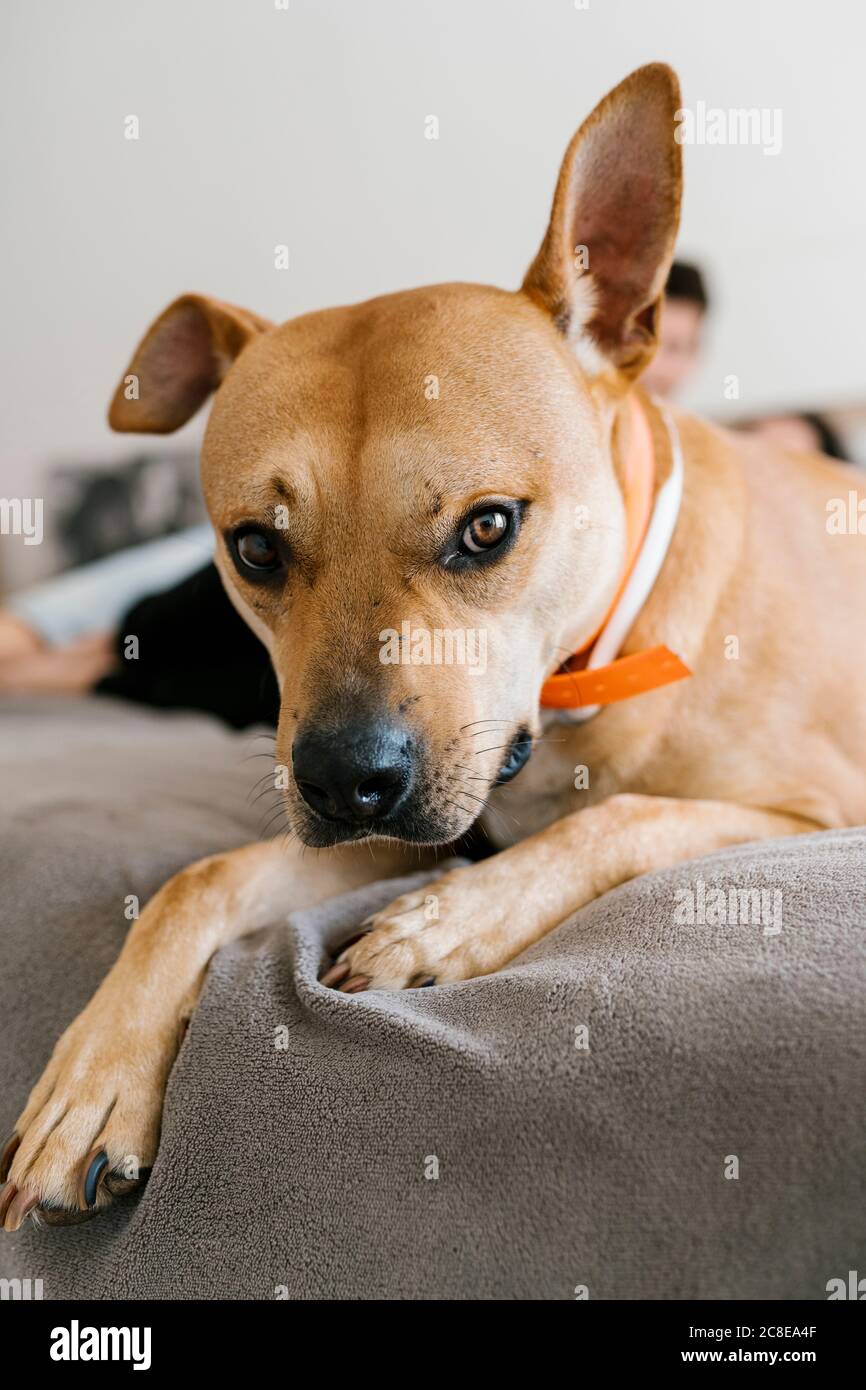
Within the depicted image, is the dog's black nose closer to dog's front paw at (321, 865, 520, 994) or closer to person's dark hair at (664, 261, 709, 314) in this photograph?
dog's front paw at (321, 865, 520, 994)

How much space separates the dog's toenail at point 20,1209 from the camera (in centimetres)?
115

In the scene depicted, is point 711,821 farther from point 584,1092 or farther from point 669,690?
point 584,1092

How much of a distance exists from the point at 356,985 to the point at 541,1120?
1.08 ft

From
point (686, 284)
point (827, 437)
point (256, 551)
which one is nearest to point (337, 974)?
point (256, 551)

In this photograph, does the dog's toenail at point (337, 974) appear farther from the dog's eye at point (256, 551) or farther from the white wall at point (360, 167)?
the white wall at point (360, 167)

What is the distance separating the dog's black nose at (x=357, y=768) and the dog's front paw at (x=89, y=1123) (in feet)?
1.19

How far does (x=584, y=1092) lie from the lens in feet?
3.32

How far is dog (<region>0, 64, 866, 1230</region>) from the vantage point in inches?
50.7

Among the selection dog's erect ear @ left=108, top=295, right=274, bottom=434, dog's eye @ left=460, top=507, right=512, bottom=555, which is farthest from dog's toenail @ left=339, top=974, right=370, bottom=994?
dog's erect ear @ left=108, top=295, right=274, bottom=434

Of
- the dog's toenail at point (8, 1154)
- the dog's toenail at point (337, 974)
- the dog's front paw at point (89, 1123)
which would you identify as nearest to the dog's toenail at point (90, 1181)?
the dog's front paw at point (89, 1123)

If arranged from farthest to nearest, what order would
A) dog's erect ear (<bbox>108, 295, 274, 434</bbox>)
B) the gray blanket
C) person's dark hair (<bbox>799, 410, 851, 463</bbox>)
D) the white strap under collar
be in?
person's dark hair (<bbox>799, 410, 851, 463</bbox>), dog's erect ear (<bbox>108, 295, 274, 434</bbox>), the white strap under collar, the gray blanket

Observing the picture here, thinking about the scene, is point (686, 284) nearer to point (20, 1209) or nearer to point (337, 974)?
point (337, 974)

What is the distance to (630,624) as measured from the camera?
1.66m
